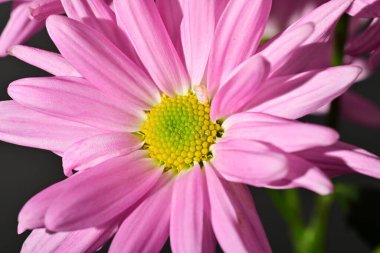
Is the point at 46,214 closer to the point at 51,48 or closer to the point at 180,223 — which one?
the point at 180,223

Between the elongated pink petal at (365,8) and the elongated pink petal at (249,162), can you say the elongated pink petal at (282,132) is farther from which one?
the elongated pink petal at (365,8)

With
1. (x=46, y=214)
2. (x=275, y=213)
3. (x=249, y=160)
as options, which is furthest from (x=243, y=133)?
(x=275, y=213)

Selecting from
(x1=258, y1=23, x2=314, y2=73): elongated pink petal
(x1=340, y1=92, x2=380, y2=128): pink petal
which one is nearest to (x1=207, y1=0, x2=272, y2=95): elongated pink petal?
(x1=258, y1=23, x2=314, y2=73): elongated pink petal

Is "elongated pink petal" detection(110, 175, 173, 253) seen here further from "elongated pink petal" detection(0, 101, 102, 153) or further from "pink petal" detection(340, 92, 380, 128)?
"pink petal" detection(340, 92, 380, 128)

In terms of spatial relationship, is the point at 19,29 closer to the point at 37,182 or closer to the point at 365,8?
the point at 365,8

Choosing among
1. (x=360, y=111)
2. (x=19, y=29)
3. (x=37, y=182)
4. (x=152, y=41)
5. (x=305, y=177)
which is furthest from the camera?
(x=37, y=182)

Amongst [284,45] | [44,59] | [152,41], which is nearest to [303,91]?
[284,45]

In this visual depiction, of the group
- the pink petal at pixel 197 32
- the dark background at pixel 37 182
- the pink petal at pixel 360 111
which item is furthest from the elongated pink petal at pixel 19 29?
the dark background at pixel 37 182
